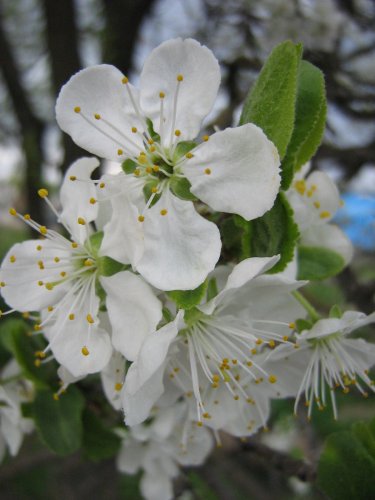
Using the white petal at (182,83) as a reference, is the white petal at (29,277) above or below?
below

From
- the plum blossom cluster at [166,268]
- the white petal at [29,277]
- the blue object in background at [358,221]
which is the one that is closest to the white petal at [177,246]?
the plum blossom cluster at [166,268]

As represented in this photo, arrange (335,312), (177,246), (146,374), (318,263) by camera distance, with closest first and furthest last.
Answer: (146,374) → (177,246) → (335,312) → (318,263)

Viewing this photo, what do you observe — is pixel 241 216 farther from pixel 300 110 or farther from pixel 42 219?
pixel 42 219

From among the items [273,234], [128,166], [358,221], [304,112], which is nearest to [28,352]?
[128,166]

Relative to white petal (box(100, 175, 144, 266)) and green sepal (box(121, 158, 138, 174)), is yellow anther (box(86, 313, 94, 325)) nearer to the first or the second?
white petal (box(100, 175, 144, 266))

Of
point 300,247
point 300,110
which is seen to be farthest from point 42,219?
point 300,110

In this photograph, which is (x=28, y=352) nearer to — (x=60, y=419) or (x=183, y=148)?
(x=60, y=419)

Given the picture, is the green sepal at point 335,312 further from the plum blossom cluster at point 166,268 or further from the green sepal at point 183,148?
the green sepal at point 183,148
